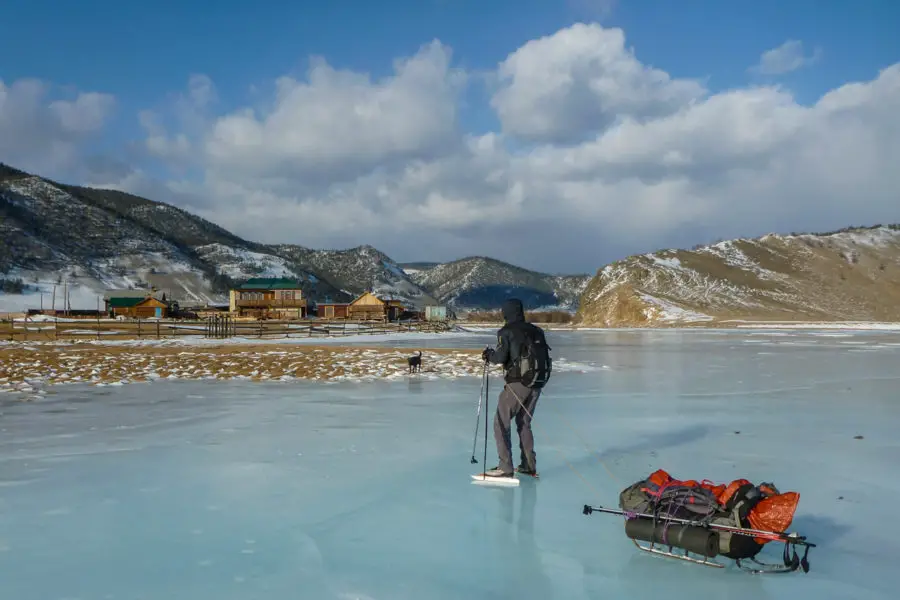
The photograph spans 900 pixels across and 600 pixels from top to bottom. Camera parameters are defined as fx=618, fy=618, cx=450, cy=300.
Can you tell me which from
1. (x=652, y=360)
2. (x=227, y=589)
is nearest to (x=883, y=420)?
(x=227, y=589)

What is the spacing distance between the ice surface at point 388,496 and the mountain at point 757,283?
109m

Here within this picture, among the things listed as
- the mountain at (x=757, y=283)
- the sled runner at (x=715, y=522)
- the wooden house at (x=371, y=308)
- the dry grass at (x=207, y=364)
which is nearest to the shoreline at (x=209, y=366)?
the dry grass at (x=207, y=364)

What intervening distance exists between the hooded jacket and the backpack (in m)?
0.04

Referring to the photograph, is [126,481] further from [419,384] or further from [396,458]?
[419,384]

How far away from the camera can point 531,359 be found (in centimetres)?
811

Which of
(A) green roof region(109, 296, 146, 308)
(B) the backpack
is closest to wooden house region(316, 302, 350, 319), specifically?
(A) green roof region(109, 296, 146, 308)

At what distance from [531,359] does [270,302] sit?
103 m

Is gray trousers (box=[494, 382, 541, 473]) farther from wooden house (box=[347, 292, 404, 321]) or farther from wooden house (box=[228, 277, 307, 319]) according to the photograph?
wooden house (box=[347, 292, 404, 321])

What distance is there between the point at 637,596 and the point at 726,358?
31.1 meters

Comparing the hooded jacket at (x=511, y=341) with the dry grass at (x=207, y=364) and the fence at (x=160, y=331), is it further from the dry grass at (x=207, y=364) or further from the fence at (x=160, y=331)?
the fence at (x=160, y=331)

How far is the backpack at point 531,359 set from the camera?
809 centimetres

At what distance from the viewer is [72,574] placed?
5332mm

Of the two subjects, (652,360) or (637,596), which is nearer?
(637,596)

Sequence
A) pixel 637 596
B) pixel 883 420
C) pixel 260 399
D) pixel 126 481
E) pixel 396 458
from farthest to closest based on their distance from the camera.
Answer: pixel 260 399
pixel 883 420
pixel 396 458
pixel 126 481
pixel 637 596
